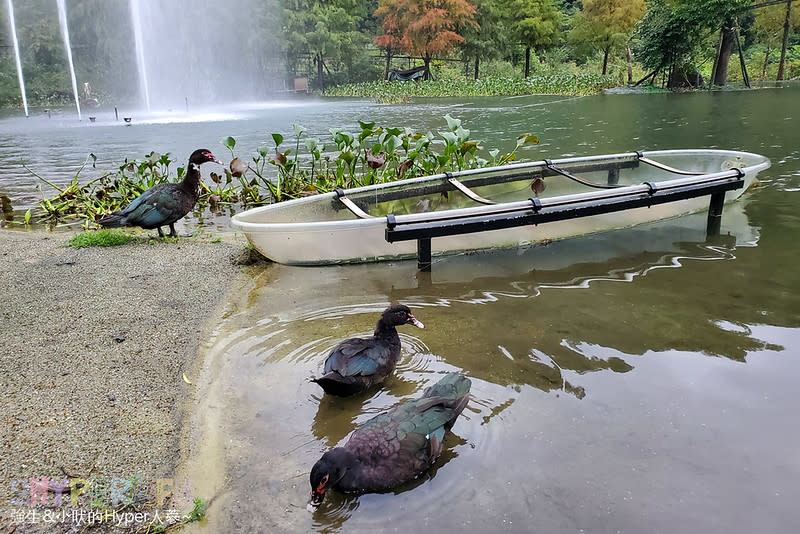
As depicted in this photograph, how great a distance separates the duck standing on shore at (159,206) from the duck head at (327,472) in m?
3.78

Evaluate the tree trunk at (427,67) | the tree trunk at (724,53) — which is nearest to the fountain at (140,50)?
the tree trunk at (427,67)

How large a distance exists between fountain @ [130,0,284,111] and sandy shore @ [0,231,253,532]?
21.5 m

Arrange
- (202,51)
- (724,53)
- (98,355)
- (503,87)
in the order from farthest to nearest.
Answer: (503,87) < (202,51) < (724,53) < (98,355)

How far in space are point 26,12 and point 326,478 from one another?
135ft

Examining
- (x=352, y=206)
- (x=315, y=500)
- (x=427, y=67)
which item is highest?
(x=427, y=67)

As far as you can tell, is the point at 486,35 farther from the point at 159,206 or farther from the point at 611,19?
the point at 159,206

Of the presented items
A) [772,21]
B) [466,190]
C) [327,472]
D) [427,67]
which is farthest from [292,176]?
[772,21]

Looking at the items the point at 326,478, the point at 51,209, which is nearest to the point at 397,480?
the point at 326,478

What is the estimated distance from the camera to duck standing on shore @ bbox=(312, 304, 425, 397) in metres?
2.90

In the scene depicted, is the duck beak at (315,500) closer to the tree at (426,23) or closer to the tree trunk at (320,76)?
the tree at (426,23)

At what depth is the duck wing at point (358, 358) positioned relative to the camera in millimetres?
2947

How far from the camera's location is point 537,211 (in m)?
4.71

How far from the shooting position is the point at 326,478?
2.26m

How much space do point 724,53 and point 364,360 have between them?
29810 millimetres
